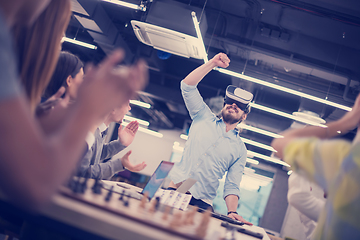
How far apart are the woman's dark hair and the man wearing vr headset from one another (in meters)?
1.18

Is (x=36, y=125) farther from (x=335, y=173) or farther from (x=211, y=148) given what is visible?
(x=211, y=148)

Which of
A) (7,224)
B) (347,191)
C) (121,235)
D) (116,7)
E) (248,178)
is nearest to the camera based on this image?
(121,235)

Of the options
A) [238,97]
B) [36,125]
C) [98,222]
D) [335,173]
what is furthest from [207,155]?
[36,125]

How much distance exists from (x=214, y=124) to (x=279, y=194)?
10836 millimetres

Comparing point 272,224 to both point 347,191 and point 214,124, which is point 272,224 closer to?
point 214,124

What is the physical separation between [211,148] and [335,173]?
5.55ft

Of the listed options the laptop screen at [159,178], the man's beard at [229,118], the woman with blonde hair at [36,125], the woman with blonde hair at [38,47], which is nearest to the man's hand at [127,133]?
the laptop screen at [159,178]

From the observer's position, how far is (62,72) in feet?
5.24

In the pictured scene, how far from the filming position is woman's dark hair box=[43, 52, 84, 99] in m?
1.58

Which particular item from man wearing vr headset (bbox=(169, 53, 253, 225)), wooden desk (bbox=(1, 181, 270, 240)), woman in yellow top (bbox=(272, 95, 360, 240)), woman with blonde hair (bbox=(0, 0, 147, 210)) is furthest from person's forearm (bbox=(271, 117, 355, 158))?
man wearing vr headset (bbox=(169, 53, 253, 225))

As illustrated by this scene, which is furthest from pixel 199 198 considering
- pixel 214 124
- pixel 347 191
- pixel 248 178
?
pixel 248 178

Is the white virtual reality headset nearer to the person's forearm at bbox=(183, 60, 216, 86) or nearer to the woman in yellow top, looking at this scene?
the person's forearm at bbox=(183, 60, 216, 86)

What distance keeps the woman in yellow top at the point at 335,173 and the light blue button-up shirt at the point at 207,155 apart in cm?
147

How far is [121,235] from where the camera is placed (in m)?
0.71
